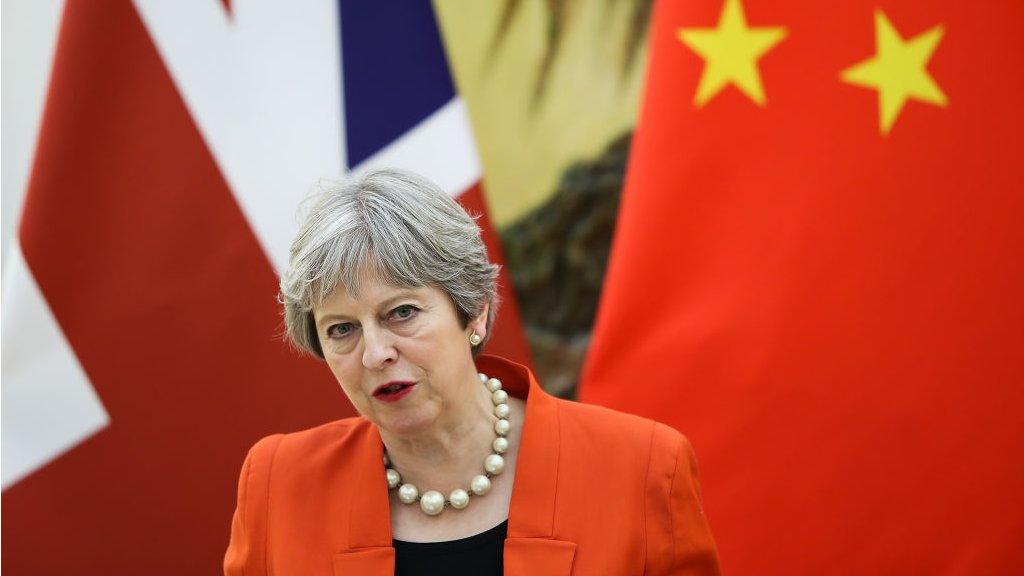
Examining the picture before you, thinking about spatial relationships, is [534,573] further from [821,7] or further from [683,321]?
[821,7]

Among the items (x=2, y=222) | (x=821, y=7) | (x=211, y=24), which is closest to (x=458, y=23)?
(x=211, y=24)

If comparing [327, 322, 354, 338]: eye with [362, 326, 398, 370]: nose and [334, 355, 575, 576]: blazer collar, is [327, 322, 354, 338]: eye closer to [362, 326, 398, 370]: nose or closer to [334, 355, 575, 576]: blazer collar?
[362, 326, 398, 370]: nose

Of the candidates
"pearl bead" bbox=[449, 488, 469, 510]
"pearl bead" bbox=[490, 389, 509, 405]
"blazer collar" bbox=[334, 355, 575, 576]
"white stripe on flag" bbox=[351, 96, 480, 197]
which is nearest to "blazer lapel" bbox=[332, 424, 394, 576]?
"blazer collar" bbox=[334, 355, 575, 576]

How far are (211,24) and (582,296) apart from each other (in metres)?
1.18

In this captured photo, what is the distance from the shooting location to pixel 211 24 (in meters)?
2.47

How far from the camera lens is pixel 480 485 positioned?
5.57 feet

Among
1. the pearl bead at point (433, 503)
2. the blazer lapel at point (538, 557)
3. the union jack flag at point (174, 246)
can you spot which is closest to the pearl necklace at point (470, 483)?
the pearl bead at point (433, 503)

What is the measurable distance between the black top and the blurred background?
70 cm

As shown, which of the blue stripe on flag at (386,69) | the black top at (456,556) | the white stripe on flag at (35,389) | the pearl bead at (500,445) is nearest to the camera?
the black top at (456,556)

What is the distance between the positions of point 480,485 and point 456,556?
0.12 m

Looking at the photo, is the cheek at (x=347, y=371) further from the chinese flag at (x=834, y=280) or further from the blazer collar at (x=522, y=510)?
the chinese flag at (x=834, y=280)

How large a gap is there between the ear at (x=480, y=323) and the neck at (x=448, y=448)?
0.07m

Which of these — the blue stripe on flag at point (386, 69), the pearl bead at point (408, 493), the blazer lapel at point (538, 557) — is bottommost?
the blazer lapel at point (538, 557)

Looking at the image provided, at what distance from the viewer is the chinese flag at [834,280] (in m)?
2.11
